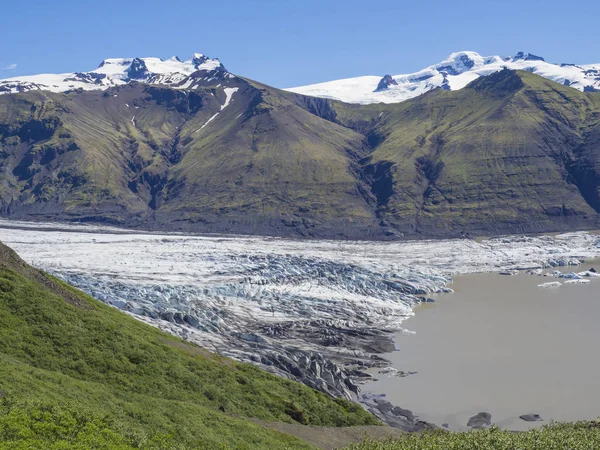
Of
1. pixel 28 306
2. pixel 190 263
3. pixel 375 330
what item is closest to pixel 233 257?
pixel 190 263

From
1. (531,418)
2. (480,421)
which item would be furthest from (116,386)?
(531,418)

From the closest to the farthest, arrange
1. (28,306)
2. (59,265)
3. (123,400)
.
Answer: (123,400), (28,306), (59,265)

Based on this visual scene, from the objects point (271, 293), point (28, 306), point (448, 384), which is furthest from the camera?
point (271, 293)

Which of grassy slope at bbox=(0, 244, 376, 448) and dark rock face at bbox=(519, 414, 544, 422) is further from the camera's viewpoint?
dark rock face at bbox=(519, 414, 544, 422)

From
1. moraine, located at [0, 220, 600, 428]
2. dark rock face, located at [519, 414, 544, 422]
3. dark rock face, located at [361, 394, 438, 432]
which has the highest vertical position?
moraine, located at [0, 220, 600, 428]

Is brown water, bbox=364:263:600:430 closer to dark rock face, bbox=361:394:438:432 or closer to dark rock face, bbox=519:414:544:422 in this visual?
dark rock face, bbox=519:414:544:422

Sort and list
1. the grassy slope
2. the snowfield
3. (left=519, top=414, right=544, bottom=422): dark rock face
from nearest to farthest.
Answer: the grassy slope → (left=519, top=414, right=544, bottom=422): dark rock face → the snowfield

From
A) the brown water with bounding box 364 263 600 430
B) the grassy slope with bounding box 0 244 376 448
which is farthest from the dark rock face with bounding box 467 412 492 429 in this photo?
the grassy slope with bounding box 0 244 376 448

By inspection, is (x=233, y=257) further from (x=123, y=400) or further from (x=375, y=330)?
(x=123, y=400)
